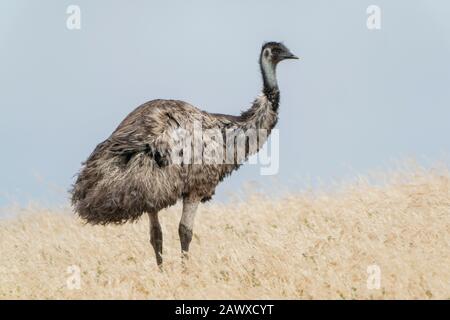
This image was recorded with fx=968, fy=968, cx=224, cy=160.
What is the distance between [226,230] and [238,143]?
2005mm

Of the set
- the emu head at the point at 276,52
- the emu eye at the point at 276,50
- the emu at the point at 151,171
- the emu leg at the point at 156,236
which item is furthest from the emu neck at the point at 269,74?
the emu leg at the point at 156,236

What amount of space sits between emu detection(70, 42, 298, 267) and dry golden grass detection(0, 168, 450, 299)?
30.7 inches

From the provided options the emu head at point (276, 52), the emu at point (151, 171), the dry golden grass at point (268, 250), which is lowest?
the dry golden grass at point (268, 250)

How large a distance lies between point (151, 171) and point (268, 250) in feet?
5.92

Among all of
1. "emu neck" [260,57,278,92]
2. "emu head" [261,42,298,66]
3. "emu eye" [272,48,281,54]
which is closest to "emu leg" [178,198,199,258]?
"emu neck" [260,57,278,92]

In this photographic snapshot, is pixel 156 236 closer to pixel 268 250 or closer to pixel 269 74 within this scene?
pixel 268 250

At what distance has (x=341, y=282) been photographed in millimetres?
10680

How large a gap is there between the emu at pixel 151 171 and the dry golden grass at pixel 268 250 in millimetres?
780

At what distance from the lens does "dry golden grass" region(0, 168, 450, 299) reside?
11.0 m

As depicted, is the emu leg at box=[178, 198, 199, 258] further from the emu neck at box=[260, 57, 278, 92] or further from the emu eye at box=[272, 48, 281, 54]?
the emu eye at box=[272, 48, 281, 54]

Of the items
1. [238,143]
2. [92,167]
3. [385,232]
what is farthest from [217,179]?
[385,232]

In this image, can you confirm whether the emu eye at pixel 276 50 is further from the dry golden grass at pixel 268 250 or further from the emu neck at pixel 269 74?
the dry golden grass at pixel 268 250

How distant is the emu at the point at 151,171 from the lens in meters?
12.1

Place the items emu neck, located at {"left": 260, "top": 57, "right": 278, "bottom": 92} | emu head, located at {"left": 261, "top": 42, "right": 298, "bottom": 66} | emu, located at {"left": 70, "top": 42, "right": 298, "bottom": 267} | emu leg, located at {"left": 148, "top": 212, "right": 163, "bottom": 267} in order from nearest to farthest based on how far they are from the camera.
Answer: emu, located at {"left": 70, "top": 42, "right": 298, "bottom": 267}
emu leg, located at {"left": 148, "top": 212, "right": 163, "bottom": 267}
emu neck, located at {"left": 260, "top": 57, "right": 278, "bottom": 92}
emu head, located at {"left": 261, "top": 42, "right": 298, "bottom": 66}
